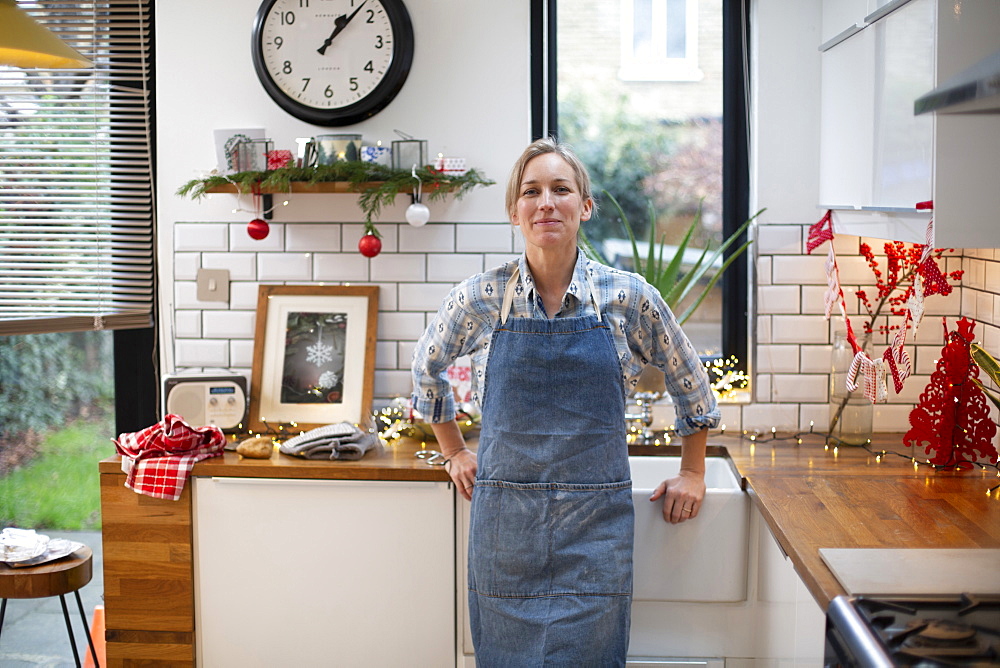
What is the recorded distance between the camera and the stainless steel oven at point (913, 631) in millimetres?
1507

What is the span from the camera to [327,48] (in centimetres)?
323

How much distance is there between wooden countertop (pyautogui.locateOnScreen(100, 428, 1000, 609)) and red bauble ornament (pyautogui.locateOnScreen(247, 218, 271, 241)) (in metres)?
0.68

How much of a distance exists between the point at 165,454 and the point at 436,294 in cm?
99

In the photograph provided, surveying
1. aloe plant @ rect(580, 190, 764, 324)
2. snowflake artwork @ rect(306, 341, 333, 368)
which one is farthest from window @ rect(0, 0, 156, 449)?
aloe plant @ rect(580, 190, 764, 324)

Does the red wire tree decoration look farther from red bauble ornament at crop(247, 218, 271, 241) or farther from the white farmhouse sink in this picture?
red bauble ornament at crop(247, 218, 271, 241)

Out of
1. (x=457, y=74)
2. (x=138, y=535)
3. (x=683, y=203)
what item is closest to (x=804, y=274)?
(x=683, y=203)

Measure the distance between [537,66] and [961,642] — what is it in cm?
229

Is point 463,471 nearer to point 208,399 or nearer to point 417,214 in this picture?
point 417,214

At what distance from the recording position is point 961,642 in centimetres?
157

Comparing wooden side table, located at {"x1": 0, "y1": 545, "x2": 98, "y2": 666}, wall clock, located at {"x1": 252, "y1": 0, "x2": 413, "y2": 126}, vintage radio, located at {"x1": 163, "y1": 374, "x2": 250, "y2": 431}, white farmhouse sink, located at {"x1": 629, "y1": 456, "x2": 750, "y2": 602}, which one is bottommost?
wooden side table, located at {"x1": 0, "y1": 545, "x2": 98, "y2": 666}

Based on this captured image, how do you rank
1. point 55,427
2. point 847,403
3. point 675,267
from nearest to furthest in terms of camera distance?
point 847,403 → point 675,267 → point 55,427

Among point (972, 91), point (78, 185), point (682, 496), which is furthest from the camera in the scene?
point (78, 185)

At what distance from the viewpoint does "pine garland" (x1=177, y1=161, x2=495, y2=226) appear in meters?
3.07

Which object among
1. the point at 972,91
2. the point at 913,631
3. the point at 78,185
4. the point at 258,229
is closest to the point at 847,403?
the point at 913,631
